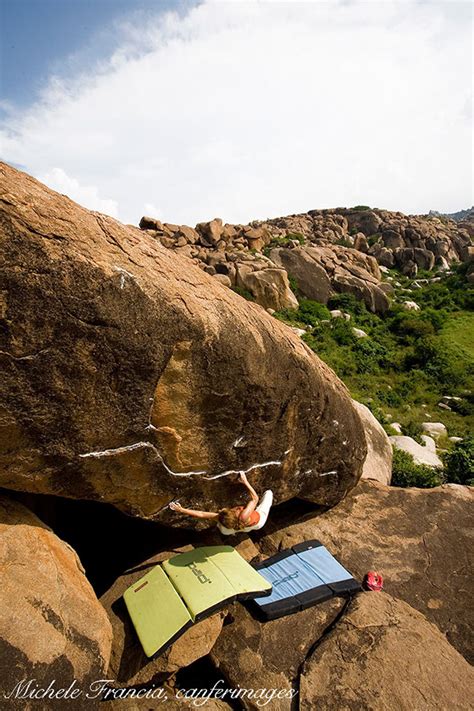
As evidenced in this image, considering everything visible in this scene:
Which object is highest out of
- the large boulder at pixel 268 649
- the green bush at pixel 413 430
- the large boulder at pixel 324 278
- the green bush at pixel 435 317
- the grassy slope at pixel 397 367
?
the large boulder at pixel 324 278

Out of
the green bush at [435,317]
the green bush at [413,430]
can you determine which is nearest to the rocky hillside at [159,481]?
the green bush at [413,430]

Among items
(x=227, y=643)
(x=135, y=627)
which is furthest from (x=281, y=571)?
(x=135, y=627)

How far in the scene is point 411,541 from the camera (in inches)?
283

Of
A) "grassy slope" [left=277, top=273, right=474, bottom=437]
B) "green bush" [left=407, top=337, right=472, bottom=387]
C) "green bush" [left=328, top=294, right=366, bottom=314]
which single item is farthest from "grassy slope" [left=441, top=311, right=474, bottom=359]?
"green bush" [left=328, top=294, right=366, bottom=314]

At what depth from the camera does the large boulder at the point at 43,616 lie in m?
3.54

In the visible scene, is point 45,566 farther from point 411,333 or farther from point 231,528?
point 411,333

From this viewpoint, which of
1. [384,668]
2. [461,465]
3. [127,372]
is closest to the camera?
[127,372]

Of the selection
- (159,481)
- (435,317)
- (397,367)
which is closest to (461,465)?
(397,367)

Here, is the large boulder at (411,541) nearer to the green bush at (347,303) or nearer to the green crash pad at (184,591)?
the green crash pad at (184,591)

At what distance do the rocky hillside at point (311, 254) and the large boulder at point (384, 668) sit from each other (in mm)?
19932

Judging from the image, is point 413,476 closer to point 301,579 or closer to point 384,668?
point 301,579

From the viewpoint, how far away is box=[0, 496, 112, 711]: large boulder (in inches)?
139

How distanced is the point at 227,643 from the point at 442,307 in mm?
28965

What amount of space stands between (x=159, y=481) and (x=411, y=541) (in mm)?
4827
